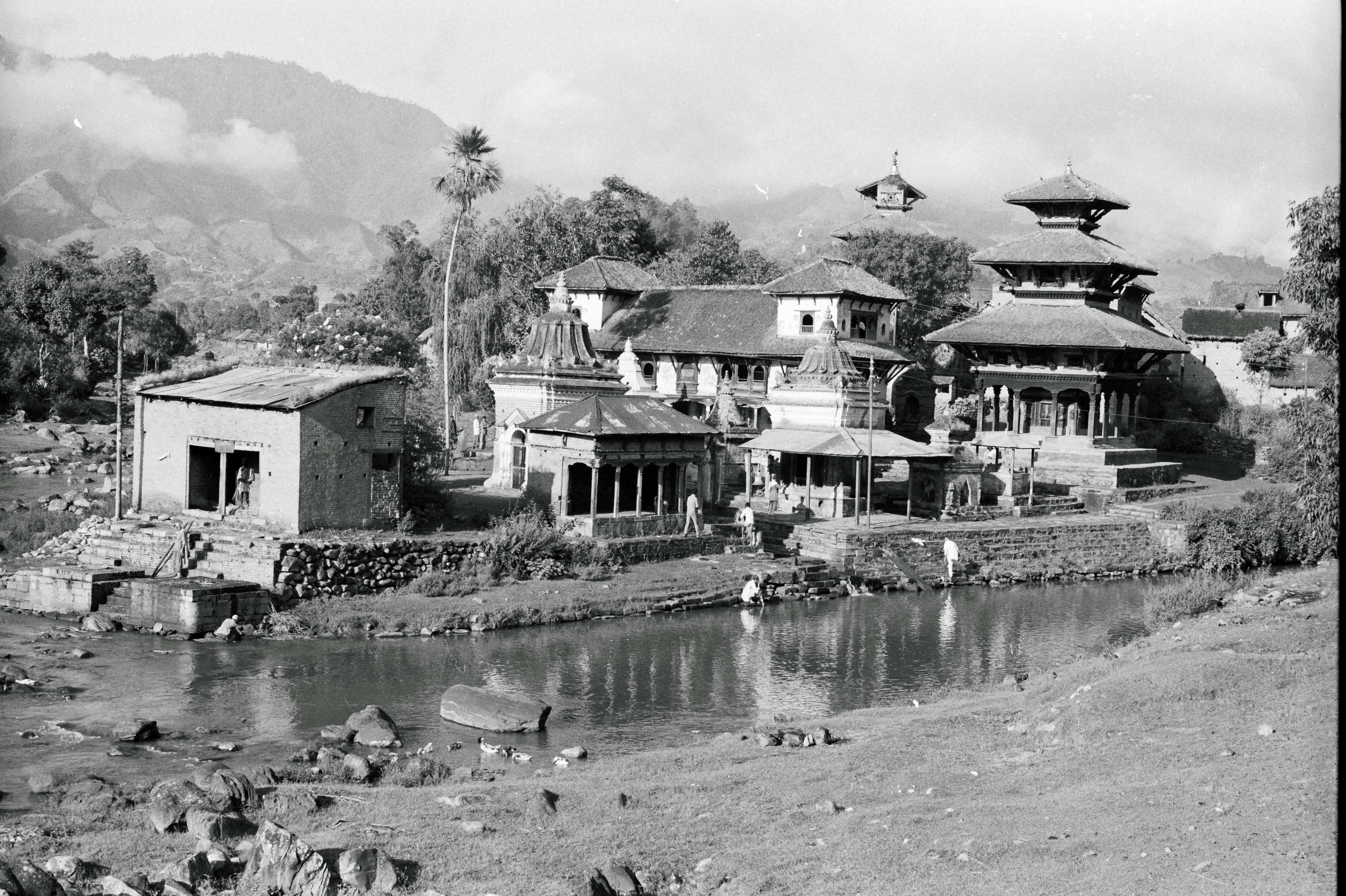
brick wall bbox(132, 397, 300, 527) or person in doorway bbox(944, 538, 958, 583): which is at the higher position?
brick wall bbox(132, 397, 300, 527)

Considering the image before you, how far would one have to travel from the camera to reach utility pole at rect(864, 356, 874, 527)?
3759 cm

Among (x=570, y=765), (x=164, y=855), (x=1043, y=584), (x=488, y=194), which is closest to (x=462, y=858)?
(x=164, y=855)

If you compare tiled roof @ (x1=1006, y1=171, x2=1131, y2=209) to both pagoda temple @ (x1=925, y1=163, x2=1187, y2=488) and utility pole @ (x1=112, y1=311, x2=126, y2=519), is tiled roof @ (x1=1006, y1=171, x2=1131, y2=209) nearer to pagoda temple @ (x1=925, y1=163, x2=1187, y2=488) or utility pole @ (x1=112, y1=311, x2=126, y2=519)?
pagoda temple @ (x1=925, y1=163, x2=1187, y2=488)

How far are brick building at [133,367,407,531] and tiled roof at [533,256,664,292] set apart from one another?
23.9m

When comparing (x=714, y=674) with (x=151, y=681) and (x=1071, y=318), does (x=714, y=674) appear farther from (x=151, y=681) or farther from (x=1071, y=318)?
(x=1071, y=318)

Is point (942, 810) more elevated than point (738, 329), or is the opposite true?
point (738, 329)

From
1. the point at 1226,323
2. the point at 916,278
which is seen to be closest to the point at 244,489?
the point at 916,278

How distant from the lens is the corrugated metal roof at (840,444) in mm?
38594

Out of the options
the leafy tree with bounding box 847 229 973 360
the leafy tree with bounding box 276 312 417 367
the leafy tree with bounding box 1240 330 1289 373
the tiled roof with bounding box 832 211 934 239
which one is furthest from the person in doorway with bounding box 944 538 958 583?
the tiled roof with bounding box 832 211 934 239

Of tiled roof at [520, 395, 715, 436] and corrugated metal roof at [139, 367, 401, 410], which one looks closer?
corrugated metal roof at [139, 367, 401, 410]

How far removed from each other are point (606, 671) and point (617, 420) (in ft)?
33.2

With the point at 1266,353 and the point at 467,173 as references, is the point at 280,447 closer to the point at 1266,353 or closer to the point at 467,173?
the point at 467,173

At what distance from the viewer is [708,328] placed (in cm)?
5362

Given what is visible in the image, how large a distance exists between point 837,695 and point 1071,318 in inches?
1179
